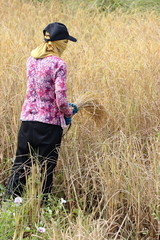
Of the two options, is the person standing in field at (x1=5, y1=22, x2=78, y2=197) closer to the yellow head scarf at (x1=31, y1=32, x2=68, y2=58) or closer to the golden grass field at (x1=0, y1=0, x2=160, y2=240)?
the yellow head scarf at (x1=31, y1=32, x2=68, y2=58)

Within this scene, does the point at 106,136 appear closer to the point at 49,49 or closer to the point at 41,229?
the point at 49,49

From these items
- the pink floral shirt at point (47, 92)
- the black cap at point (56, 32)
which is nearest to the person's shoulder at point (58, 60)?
the pink floral shirt at point (47, 92)

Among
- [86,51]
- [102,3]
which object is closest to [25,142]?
[86,51]

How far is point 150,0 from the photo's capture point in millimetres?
8773

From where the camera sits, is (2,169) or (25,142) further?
(2,169)

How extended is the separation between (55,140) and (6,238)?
2.39 ft

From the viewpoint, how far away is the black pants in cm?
289

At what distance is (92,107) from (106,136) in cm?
28

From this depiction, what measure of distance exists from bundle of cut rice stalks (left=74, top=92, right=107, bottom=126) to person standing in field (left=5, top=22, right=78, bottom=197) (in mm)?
262

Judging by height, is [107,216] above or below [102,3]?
below

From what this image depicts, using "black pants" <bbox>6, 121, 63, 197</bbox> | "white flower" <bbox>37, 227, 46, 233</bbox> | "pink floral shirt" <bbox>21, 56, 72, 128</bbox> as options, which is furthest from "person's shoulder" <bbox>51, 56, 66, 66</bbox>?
"white flower" <bbox>37, 227, 46, 233</bbox>

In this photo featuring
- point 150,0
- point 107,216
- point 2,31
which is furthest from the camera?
point 150,0

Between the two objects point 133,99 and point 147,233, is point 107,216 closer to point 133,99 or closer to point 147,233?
point 147,233

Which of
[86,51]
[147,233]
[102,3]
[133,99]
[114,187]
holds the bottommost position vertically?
[147,233]
